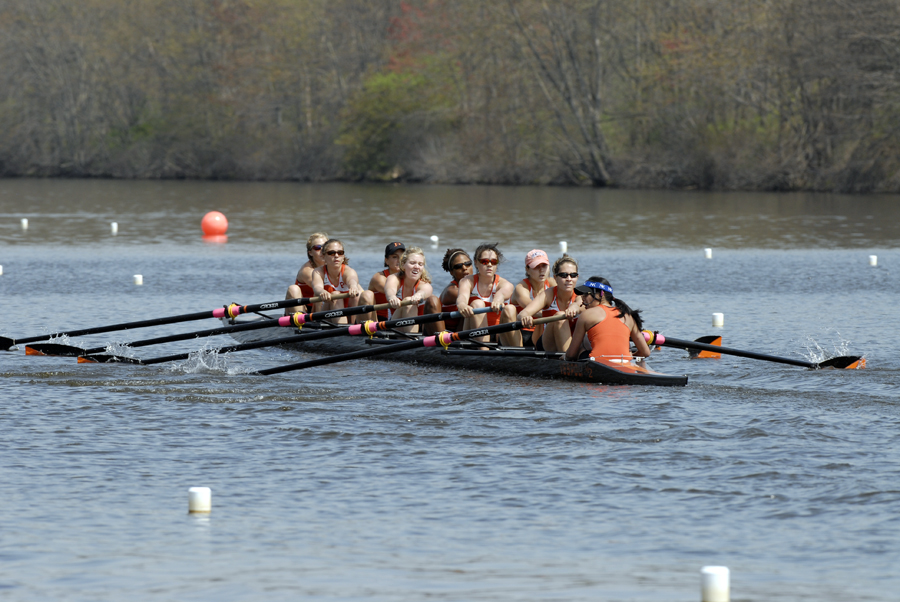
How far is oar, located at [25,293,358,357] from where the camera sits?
13344 mm

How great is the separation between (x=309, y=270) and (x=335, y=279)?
48 cm

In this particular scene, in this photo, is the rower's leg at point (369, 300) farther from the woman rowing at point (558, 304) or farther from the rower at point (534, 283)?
the woman rowing at point (558, 304)

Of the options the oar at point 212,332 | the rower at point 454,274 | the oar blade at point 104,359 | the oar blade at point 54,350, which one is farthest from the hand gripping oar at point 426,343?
the oar blade at point 54,350

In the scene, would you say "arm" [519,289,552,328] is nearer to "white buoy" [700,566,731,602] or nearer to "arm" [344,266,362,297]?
"arm" [344,266,362,297]

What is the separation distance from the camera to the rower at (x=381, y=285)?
13.9m

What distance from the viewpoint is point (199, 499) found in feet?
23.8

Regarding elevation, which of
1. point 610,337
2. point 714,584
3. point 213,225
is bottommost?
point 714,584

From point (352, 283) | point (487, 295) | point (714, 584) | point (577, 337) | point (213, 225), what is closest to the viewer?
point (714, 584)

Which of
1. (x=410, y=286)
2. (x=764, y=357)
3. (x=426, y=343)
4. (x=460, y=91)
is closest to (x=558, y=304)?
(x=426, y=343)

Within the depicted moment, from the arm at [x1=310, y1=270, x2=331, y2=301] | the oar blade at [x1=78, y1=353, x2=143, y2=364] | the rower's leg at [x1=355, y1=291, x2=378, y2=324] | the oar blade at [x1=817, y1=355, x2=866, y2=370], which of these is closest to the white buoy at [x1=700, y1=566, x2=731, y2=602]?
the oar blade at [x1=817, y1=355, x2=866, y2=370]

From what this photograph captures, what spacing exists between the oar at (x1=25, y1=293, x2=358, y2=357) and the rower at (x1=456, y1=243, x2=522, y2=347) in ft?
4.58

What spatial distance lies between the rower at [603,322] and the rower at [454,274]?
2027 millimetres

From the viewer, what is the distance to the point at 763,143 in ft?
168

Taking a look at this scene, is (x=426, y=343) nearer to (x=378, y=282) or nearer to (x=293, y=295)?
(x=378, y=282)
